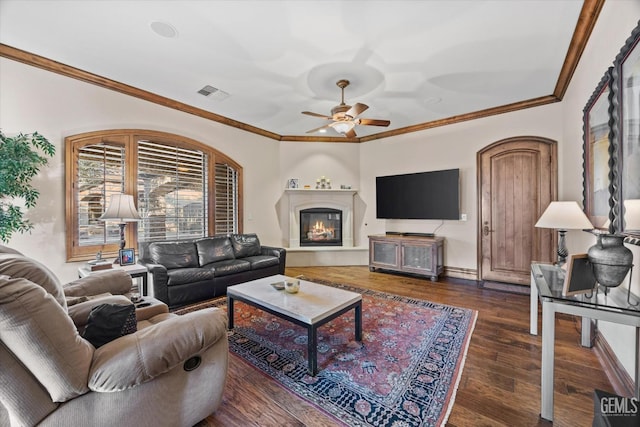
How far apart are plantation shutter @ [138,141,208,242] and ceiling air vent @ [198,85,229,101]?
102cm

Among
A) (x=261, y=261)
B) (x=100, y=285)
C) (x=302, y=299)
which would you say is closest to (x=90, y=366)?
(x=100, y=285)

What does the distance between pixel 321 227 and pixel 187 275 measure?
10.6 ft

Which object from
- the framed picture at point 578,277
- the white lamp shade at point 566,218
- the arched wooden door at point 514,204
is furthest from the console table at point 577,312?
the arched wooden door at point 514,204

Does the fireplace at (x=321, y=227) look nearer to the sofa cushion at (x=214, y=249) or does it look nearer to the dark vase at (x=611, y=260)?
the sofa cushion at (x=214, y=249)

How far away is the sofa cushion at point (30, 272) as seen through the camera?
3.87ft

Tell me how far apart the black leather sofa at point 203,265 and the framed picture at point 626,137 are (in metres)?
3.89

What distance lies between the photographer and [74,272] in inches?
128

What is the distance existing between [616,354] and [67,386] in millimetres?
3337

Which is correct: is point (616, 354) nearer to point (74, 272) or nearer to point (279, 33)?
point (279, 33)

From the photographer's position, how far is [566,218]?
7.73 ft

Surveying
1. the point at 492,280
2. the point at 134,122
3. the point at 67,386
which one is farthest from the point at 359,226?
the point at 67,386

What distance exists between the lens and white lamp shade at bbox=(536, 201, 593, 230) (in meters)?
2.30

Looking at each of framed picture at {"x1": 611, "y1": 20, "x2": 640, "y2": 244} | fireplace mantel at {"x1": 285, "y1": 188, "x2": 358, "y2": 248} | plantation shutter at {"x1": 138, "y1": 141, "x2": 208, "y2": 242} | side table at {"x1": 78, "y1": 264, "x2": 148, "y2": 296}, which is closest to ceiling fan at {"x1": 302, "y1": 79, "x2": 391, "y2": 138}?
framed picture at {"x1": 611, "y1": 20, "x2": 640, "y2": 244}

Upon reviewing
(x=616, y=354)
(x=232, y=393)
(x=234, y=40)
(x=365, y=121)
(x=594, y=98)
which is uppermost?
(x=234, y=40)
